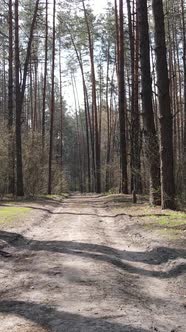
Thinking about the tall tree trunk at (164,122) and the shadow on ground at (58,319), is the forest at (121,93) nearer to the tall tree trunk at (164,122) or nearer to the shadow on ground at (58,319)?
the tall tree trunk at (164,122)

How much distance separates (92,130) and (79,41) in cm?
975

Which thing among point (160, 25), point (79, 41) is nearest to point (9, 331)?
point (160, 25)

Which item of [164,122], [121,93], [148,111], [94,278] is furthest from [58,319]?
[121,93]

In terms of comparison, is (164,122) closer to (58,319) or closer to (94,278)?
(94,278)

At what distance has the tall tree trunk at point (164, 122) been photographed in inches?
587

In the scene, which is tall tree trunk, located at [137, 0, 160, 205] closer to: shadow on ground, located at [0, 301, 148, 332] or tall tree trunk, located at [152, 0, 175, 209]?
tall tree trunk, located at [152, 0, 175, 209]

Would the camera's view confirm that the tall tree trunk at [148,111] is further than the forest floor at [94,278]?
Yes

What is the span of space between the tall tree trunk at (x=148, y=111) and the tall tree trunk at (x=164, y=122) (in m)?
1.64

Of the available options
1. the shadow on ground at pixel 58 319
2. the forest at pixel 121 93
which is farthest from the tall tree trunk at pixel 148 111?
the shadow on ground at pixel 58 319

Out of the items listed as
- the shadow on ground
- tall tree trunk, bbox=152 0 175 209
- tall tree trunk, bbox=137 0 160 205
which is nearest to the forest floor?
the shadow on ground

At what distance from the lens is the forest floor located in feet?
16.4

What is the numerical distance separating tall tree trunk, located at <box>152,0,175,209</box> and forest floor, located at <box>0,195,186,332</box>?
110 inches

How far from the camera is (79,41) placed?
47.2m

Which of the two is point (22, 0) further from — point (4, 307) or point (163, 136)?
point (4, 307)
